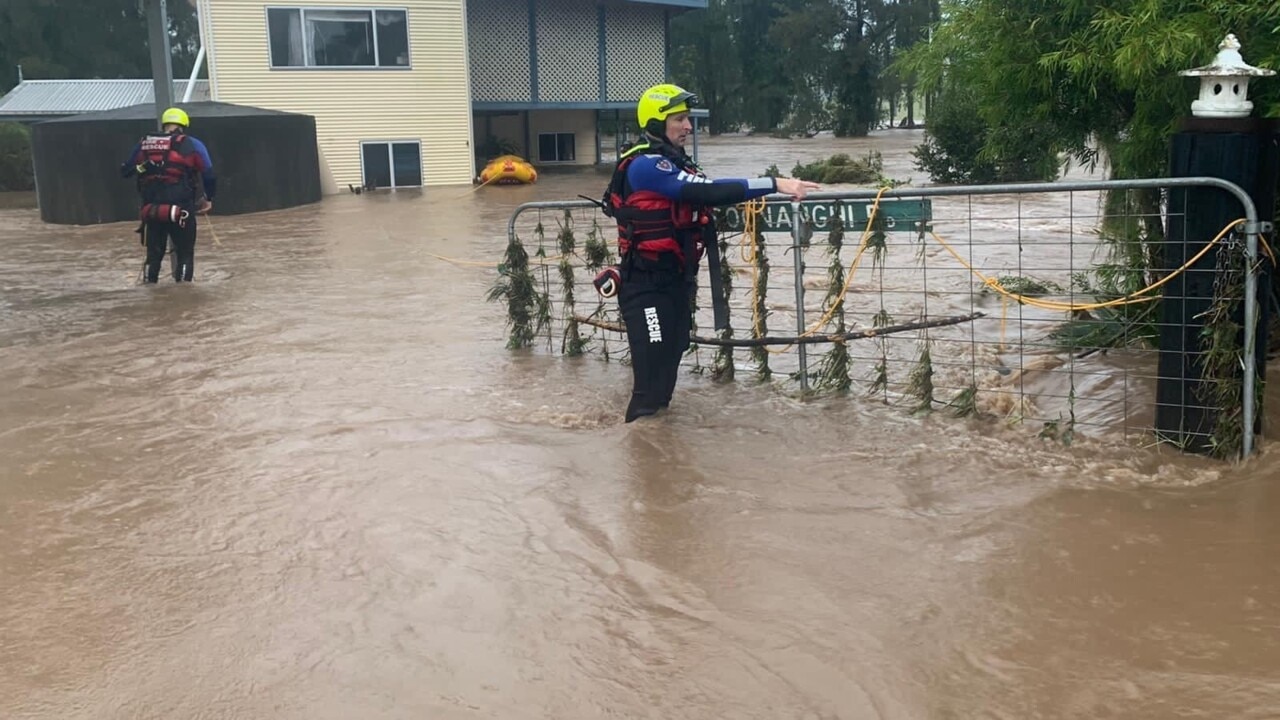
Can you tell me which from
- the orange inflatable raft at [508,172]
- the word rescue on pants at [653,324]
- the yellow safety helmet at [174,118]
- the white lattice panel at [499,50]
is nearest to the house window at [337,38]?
the orange inflatable raft at [508,172]

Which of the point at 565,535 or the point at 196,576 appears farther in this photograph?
the point at 565,535

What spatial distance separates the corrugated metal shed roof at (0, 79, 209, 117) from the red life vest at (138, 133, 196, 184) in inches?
930

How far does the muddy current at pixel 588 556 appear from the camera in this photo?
12.5 feet

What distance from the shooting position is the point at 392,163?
1096 inches

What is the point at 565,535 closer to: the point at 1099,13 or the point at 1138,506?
the point at 1138,506

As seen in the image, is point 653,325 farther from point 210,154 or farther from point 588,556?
point 210,154

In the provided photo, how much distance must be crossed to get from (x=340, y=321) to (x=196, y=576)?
5.81 meters

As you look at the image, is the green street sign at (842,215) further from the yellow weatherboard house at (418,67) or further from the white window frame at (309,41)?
the white window frame at (309,41)

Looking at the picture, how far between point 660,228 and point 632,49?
2762 cm

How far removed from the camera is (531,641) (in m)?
4.16

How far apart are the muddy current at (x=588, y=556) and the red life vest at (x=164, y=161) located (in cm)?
440

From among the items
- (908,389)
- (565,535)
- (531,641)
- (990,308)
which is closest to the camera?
(531,641)

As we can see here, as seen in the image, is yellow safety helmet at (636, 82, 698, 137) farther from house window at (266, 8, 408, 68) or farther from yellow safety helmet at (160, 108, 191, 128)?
house window at (266, 8, 408, 68)

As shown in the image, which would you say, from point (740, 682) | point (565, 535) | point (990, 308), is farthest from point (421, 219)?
point (740, 682)
